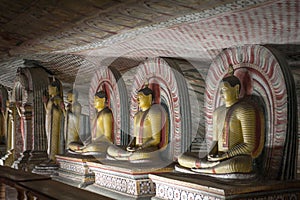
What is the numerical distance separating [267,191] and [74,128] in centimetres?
391

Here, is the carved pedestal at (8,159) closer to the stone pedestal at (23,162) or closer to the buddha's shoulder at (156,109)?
the stone pedestal at (23,162)

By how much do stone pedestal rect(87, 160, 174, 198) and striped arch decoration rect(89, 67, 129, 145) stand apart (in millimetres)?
805

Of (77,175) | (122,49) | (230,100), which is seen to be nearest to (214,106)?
(230,100)

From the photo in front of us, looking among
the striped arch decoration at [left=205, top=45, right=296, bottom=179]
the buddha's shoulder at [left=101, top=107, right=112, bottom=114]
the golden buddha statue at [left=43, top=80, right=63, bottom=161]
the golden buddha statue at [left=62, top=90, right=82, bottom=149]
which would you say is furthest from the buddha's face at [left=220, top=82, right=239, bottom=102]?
the golden buddha statue at [left=43, top=80, right=63, bottom=161]

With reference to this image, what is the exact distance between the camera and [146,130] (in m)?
4.80

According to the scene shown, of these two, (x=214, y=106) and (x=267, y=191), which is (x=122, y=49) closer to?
(x=214, y=106)

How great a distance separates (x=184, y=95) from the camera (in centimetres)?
455

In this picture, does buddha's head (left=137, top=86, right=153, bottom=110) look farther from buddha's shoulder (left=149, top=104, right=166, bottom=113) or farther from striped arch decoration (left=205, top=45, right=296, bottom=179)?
striped arch decoration (left=205, top=45, right=296, bottom=179)

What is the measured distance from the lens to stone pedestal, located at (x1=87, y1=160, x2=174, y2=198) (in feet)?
14.2

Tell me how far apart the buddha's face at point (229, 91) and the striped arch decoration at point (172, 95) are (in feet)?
2.54

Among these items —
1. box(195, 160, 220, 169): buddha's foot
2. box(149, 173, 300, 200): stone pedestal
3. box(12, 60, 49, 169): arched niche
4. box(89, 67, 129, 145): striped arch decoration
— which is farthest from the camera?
box(12, 60, 49, 169): arched niche

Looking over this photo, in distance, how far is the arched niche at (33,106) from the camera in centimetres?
733

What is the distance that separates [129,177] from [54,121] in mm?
2870

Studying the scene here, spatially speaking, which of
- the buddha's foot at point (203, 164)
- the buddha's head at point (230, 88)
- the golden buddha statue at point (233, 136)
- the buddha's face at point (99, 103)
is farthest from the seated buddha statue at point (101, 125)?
the buddha's head at point (230, 88)
